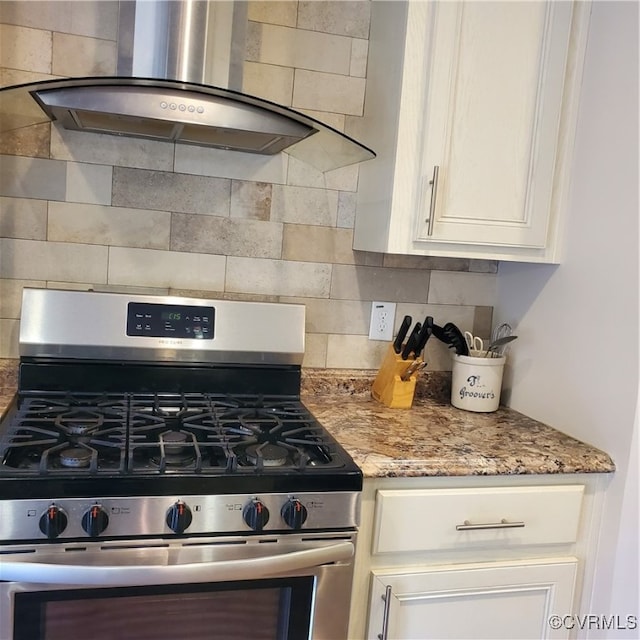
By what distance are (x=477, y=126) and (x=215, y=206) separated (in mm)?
750

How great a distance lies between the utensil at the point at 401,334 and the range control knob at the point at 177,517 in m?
0.88

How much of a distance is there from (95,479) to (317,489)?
0.42 metres

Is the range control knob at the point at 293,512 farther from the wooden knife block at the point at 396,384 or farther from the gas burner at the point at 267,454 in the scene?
the wooden knife block at the point at 396,384

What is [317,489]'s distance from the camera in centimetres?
131

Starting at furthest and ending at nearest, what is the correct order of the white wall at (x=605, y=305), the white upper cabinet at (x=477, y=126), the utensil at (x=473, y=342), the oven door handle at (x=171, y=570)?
the utensil at (x=473, y=342) < the white upper cabinet at (x=477, y=126) < the white wall at (x=605, y=305) < the oven door handle at (x=171, y=570)

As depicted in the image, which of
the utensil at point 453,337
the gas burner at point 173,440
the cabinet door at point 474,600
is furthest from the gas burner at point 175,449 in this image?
the utensil at point 453,337

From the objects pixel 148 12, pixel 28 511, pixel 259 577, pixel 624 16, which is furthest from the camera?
pixel 624 16

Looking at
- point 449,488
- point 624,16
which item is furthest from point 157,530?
point 624,16

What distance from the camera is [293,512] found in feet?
4.21

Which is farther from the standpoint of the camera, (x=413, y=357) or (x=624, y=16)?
(x=413, y=357)

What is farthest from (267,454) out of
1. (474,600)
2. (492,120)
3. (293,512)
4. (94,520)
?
(492,120)

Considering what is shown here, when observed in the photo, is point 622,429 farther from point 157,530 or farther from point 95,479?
point 95,479

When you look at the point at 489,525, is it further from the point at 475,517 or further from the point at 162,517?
the point at 162,517

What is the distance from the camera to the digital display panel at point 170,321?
1.74m
